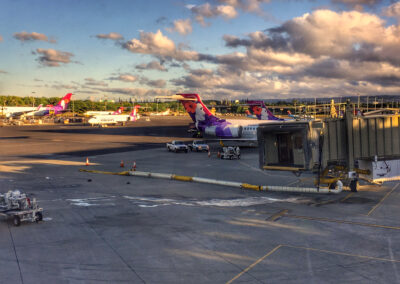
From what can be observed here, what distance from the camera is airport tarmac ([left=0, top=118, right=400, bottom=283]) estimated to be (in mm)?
12430

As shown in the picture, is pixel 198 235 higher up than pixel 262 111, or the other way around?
pixel 262 111

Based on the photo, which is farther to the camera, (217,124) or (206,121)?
(206,121)

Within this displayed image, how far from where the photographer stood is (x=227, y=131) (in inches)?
2174

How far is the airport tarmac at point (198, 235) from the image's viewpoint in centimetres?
1243

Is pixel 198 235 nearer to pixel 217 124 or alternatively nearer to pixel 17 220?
pixel 17 220

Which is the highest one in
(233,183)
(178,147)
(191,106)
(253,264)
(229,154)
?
(191,106)

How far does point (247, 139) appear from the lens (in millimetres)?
53344

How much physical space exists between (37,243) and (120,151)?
38687 mm

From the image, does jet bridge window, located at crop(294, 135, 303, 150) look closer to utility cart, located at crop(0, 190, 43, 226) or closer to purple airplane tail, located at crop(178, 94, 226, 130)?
utility cart, located at crop(0, 190, 43, 226)

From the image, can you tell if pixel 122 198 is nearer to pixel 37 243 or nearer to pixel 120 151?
pixel 37 243

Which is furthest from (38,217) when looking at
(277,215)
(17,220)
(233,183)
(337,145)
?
(337,145)

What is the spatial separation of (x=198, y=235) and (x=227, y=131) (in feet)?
130

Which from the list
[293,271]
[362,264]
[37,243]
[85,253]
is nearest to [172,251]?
[85,253]

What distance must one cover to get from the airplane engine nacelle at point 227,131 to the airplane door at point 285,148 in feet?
104
